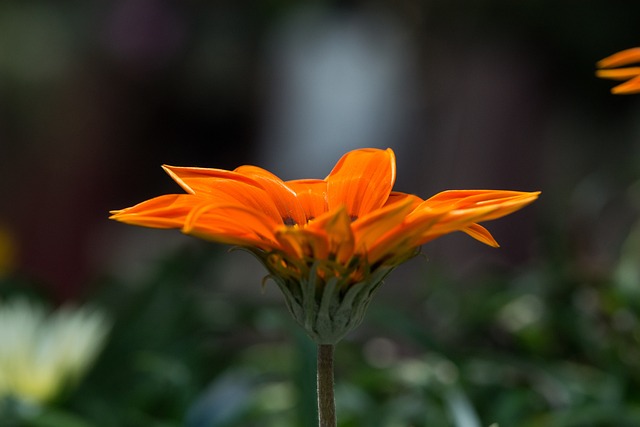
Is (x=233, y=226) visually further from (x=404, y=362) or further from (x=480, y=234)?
(x=404, y=362)

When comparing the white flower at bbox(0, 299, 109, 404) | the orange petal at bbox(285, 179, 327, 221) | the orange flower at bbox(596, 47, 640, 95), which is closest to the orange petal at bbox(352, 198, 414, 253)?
the orange petal at bbox(285, 179, 327, 221)

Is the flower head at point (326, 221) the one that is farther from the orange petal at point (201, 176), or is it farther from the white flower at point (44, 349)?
the white flower at point (44, 349)

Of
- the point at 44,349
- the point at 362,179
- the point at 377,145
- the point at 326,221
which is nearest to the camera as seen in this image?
the point at 326,221

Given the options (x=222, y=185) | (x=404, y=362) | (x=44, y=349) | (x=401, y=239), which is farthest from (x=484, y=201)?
(x=44, y=349)

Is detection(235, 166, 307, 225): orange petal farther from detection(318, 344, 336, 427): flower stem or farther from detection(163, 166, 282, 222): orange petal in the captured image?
detection(318, 344, 336, 427): flower stem

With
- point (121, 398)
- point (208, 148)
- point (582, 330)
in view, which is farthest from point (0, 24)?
point (582, 330)
